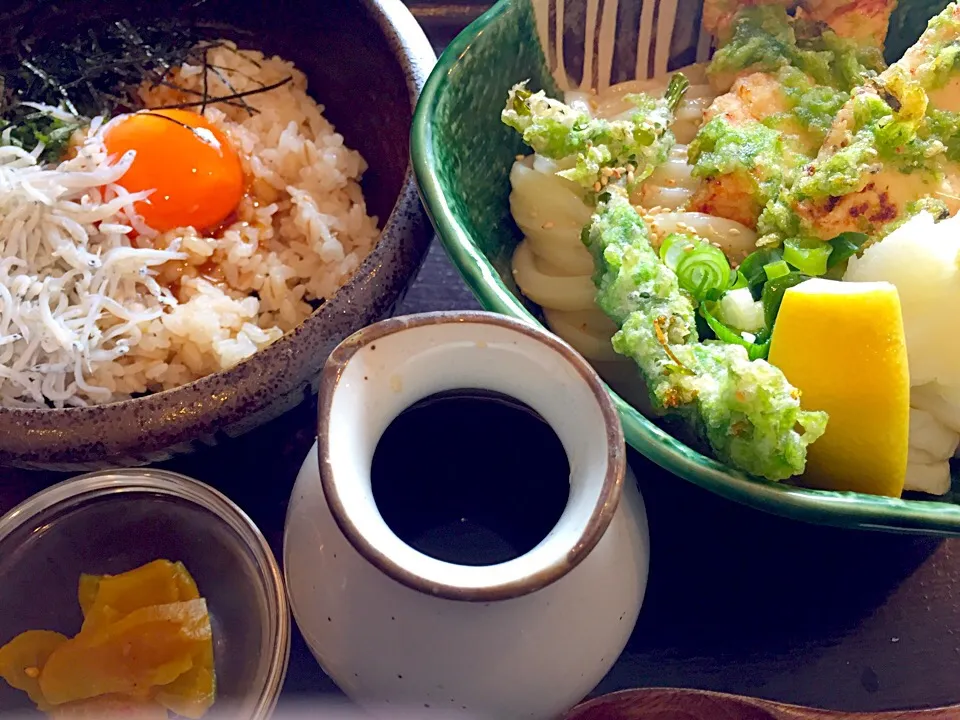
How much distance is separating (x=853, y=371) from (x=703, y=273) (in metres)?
0.26

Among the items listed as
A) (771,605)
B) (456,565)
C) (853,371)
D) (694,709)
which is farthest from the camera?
(771,605)

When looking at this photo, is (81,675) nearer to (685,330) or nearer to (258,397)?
(258,397)

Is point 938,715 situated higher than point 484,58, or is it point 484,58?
point 484,58

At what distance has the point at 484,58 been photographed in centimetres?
119

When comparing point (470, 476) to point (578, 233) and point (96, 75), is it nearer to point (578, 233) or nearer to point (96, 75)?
point (578, 233)

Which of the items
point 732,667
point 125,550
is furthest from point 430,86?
point 732,667

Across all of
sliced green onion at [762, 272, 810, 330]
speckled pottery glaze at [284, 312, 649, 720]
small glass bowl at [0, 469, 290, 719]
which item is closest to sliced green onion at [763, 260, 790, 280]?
sliced green onion at [762, 272, 810, 330]

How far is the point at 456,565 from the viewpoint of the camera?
2.15ft

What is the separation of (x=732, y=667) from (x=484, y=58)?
3.09ft

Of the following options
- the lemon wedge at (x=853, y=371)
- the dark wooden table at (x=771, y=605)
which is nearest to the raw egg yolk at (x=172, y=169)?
the dark wooden table at (x=771, y=605)

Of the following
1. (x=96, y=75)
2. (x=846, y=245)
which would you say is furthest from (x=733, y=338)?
(x=96, y=75)

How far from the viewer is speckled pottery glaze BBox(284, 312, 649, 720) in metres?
0.68

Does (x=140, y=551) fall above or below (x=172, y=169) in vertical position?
below

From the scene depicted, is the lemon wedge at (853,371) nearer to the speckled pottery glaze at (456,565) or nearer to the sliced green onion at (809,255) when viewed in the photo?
the sliced green onion at (809,255)
